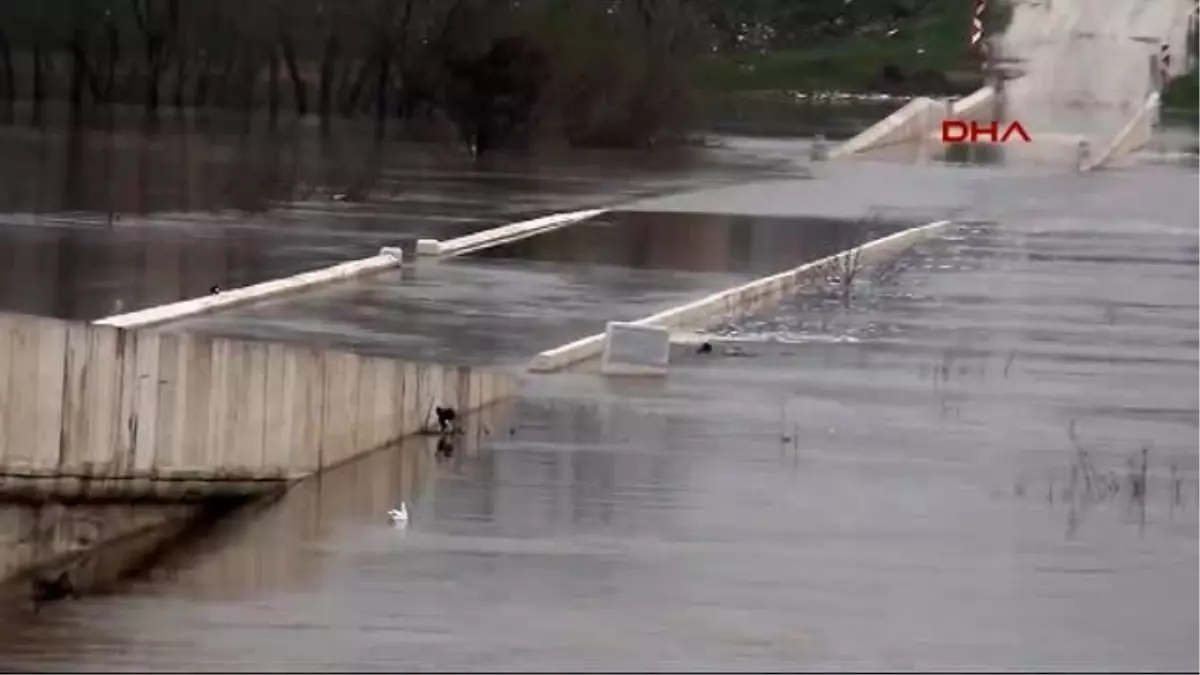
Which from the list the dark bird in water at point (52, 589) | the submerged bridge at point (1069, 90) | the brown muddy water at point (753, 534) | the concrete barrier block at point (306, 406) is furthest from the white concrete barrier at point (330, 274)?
the submerged bridge at point (1069, 90)

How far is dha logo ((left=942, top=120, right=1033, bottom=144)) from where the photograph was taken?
75500mm

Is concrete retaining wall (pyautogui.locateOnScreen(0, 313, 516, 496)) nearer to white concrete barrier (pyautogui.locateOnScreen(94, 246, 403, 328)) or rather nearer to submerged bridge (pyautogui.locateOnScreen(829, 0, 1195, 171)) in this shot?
white concrete barrier (pyautogui.locateOnScreen(94, 246, 403, 328))

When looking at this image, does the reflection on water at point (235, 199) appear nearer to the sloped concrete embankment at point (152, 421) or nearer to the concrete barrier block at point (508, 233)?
the concrete barrier block at point (508, 233)

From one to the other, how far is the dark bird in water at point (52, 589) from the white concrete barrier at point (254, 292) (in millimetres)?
6301

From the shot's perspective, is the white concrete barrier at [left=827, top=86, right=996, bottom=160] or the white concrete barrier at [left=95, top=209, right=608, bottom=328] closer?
the white concrete barrier at [left=95, top=209, right=608, bottom=328]

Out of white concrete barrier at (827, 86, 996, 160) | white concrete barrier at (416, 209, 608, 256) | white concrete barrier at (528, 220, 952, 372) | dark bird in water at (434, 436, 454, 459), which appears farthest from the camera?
white concrete barrier at (827, 86, 996, 160)

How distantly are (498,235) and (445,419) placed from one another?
16322 millimetres

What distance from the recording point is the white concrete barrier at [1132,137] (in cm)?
6688

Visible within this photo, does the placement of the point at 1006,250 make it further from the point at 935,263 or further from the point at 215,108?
the point at 215,108

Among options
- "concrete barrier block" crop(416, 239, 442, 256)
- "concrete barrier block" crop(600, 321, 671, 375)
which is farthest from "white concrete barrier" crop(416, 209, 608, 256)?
"concrete barrier block" crop(600, 321, 671, 375)

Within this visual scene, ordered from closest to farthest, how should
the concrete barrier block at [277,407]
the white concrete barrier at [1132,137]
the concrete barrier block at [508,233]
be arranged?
1. the concrete barrier block at [277,407]
2. the concrete barrier block at [508,233]
3. the white concrete barrier at [1132,137]

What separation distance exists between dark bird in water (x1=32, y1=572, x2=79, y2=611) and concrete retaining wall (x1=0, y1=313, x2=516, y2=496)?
479 mm

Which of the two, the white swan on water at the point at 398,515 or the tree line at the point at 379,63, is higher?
the tree line at the point at 379,63

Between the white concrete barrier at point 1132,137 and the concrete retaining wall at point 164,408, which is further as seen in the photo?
the white concrete barrier at point 1132,137
